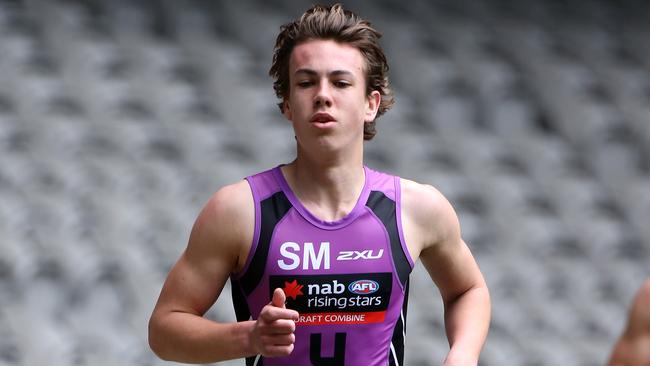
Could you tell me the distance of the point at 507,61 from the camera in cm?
726

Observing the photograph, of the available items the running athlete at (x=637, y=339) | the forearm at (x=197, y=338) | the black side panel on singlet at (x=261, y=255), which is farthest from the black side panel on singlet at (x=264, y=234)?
the running athlete at (x=637, y=339)

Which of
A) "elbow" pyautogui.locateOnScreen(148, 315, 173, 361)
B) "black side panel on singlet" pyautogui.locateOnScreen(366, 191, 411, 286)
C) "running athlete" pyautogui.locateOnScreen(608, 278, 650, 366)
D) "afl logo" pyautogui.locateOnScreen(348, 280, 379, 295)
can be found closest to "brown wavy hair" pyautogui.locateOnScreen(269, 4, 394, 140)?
"black side panel on singlet" pyautogui.locateOnScreen(366, 191, 411, 286)

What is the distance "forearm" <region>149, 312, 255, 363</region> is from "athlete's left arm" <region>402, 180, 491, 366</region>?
0.48 metres

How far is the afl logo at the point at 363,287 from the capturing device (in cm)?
290

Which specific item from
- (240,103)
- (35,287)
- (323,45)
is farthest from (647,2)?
(323,45)

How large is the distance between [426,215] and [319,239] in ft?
0.90

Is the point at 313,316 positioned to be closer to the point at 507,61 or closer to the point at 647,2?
the point at 507,61

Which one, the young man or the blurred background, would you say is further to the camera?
the blurred background

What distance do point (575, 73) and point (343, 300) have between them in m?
4.72

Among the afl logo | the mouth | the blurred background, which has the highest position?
the blurred background

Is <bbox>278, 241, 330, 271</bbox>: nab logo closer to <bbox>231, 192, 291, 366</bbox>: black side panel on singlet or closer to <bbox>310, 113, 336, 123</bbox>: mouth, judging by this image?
<bbox>231, 192, 291, 366</bbox>: black side panel on singlet

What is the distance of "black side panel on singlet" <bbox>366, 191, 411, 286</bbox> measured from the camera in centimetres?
294

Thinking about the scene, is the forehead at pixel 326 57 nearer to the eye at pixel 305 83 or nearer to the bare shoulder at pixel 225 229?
the eye at pixel 305 83

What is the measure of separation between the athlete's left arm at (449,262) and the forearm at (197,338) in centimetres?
48
